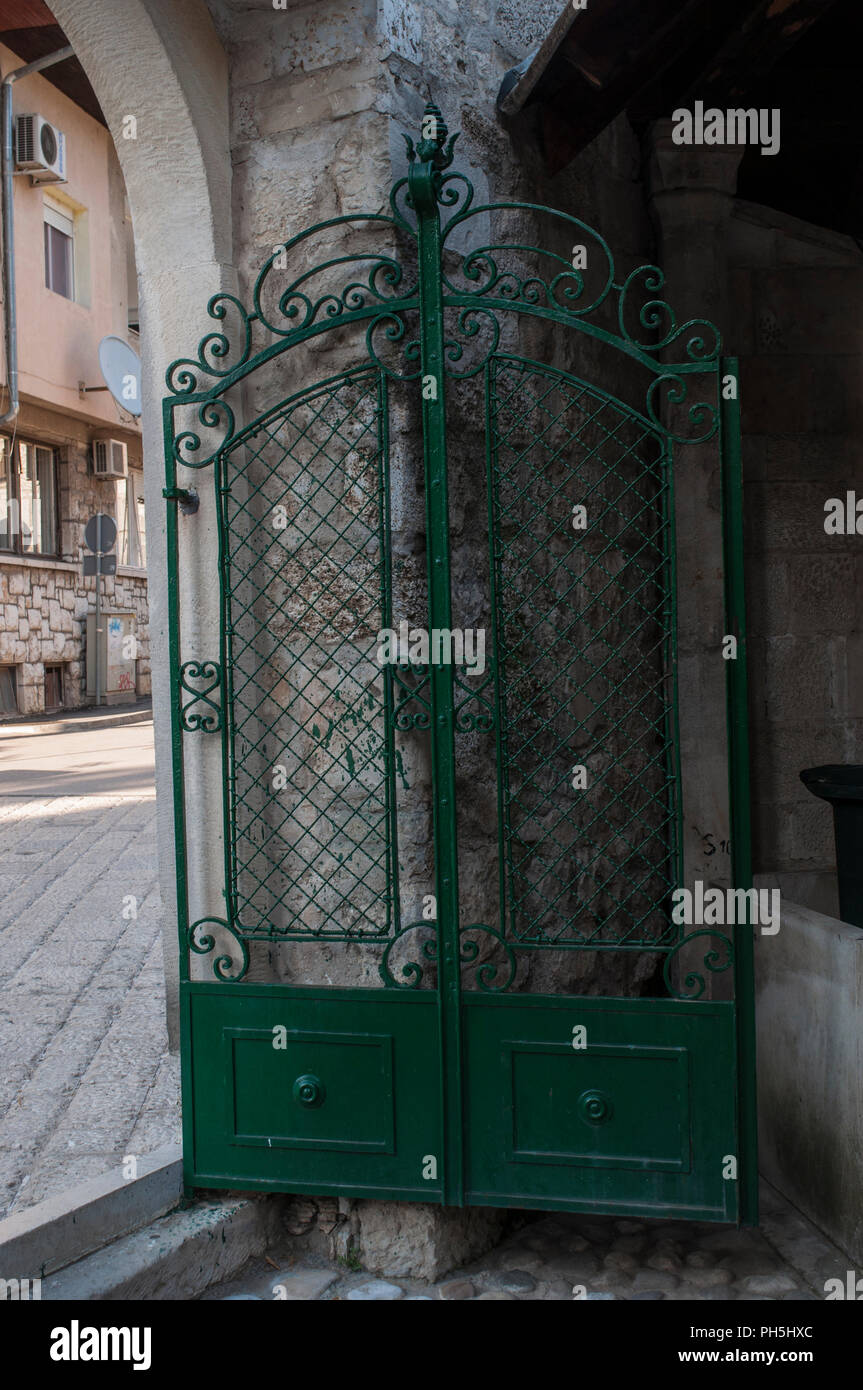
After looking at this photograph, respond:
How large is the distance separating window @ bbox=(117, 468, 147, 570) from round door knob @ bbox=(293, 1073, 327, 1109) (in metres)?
17.5

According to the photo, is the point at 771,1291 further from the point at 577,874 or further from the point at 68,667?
the point at 68,667

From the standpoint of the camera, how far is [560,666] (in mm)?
3611

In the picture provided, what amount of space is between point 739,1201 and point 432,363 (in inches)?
89.9

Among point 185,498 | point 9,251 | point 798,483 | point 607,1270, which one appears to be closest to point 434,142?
point 185,498

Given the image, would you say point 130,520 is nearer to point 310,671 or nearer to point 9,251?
point 9,251

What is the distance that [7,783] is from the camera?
35.1 feet

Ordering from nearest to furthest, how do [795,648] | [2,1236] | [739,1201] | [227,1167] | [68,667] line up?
[2,1236]
[739,1201]
[227,1167]
[795,648]
[68,667]

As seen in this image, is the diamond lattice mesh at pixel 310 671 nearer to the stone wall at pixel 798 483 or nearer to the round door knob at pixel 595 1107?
the round door knob at pixel 595 1107

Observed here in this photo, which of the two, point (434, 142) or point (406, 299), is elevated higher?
point (434, 142)

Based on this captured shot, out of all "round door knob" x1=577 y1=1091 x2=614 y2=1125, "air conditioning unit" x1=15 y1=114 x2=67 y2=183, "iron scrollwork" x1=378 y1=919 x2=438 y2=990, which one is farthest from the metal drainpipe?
"round door knob" x1=577 y1=1091 x2=614 y2=1125

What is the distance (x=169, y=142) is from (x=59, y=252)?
1579 centimetres

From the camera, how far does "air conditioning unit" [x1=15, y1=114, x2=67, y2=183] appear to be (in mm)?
15469

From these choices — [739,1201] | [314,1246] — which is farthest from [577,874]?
[314,1246]

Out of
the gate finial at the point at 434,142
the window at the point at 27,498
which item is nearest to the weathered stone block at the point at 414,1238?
the gate finial at the point at 434,142
